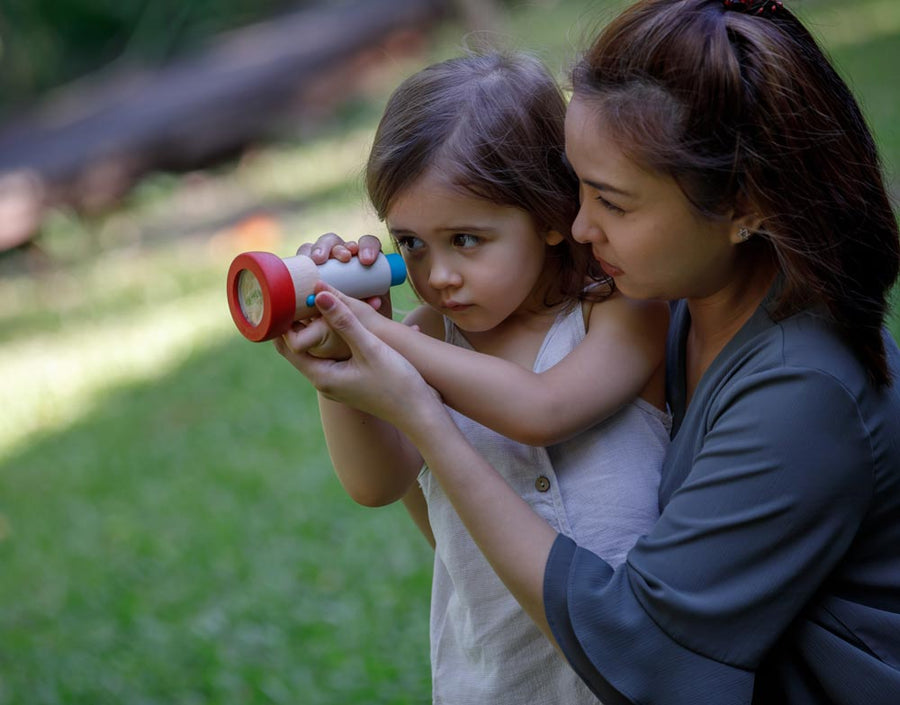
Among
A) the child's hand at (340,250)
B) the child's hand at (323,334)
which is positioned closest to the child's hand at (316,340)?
the child's hand at (323,334)

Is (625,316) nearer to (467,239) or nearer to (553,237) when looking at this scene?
(553,237)

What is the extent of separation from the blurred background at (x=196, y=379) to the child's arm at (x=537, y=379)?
0.56 meters

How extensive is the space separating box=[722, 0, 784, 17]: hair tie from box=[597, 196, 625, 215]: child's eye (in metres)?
0.36

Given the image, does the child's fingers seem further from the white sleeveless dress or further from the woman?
the white sleeveless dress

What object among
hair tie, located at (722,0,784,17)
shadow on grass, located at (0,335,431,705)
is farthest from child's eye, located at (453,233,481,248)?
shadow on grass, located at (0,335,431,705)

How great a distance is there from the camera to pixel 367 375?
6.20ft

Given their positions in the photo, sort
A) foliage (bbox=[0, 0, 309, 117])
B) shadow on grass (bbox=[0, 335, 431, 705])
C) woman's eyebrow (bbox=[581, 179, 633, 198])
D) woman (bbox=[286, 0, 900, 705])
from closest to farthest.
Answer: woman (bbox=[286, 0, 900, 705]) < woman's eyebrow (bbox=[581, 179, 633, 198]) < shadow on grass (bbox=[0, 335, 431, 705]) < foliage (bbox=[0, 0, 309, 117])

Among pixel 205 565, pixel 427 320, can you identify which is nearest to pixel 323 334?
pixel 427 320

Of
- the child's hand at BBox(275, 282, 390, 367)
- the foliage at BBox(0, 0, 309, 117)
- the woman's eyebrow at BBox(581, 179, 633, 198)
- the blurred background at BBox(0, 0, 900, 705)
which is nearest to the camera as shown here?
the woman's eyebrow at BBox(581, 179, 633, 198)

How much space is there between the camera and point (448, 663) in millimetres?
2219

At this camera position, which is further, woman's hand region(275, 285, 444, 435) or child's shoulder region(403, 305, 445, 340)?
child's shoulder region(403, 305, 445, 340)

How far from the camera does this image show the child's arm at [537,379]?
194 centimetres

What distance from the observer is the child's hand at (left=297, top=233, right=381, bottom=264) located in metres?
1.97

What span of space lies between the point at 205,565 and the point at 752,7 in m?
3.55
